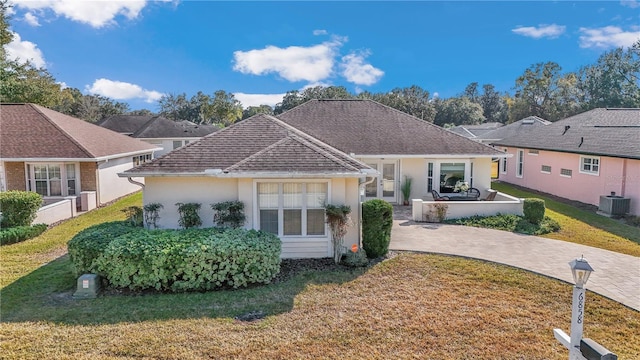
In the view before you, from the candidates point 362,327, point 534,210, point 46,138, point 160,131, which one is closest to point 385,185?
point 534,210

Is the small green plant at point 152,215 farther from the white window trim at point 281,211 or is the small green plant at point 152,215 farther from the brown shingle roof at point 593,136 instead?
the brown shingle roof at point 593,136

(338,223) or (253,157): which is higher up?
(253,157)

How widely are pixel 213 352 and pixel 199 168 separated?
5.85m

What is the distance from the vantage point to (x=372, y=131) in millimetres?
19844

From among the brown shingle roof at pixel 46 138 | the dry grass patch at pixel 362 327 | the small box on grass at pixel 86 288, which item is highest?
the brown shingle roof at pixel 46 138

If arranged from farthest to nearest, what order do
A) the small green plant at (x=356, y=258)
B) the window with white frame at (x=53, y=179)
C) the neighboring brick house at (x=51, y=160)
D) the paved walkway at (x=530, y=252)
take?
the window with white frame at (x=53, y=179), the neighboring brick house at (x=51, y=160), the small green plant at (x=356, y=258), the paved walkway at (x=530, y=252)

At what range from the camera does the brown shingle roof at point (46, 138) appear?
1775 cm

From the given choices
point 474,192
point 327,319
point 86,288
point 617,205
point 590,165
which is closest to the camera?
point 327,319

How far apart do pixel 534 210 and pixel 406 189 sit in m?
5.77

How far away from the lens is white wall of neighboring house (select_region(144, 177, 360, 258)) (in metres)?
10.1

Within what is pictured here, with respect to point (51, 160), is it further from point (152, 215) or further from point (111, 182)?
point (152, 215)

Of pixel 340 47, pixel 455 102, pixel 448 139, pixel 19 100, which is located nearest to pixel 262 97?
pixel 455 102

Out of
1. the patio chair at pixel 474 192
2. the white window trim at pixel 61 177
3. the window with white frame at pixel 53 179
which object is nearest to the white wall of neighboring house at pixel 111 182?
the white window trim at pixel 61 177

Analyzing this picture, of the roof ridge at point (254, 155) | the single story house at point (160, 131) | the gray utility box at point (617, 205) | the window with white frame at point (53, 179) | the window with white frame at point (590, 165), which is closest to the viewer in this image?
the roof ridge at point (254, 155)
